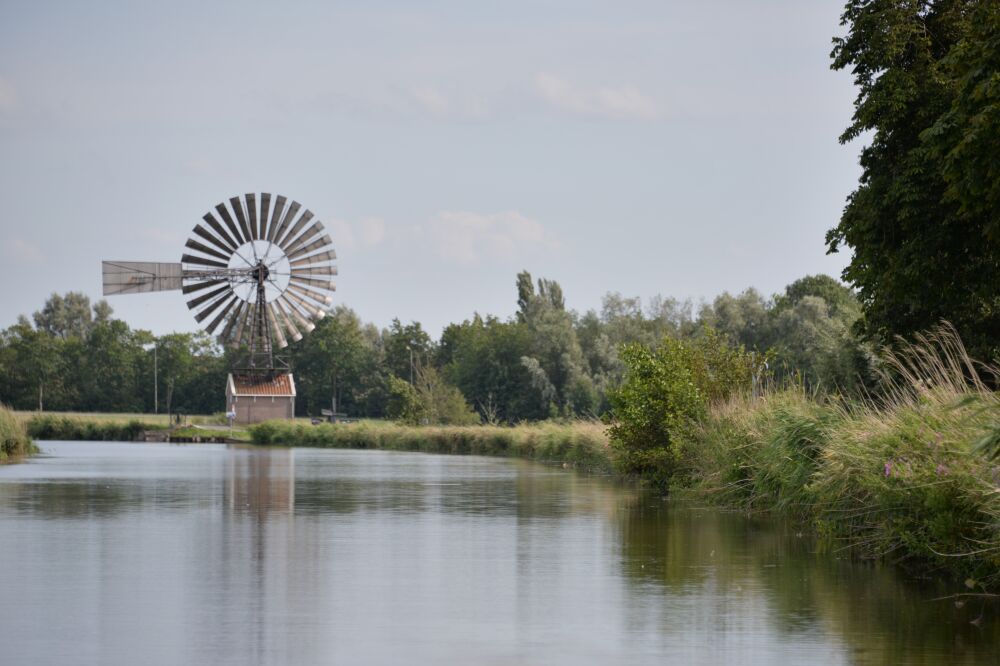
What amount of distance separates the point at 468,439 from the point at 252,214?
2737 centimetres

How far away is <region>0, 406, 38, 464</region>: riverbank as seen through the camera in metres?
46.8

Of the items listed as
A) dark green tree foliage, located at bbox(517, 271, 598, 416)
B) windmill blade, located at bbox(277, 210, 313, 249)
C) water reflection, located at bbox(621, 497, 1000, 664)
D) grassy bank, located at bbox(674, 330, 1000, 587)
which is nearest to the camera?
water reflection, located at bbox(621, 497, 1000, 664)

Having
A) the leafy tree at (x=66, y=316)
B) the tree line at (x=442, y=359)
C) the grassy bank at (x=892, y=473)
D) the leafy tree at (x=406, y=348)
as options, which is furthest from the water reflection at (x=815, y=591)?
the leafy tree at (x=66, y=316)

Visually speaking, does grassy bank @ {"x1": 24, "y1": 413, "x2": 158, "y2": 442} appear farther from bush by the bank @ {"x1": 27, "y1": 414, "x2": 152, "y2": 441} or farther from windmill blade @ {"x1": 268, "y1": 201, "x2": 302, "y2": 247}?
windmill blade @ {"x1": 268, "y1": 201, "x2": 302, "y2": 247}

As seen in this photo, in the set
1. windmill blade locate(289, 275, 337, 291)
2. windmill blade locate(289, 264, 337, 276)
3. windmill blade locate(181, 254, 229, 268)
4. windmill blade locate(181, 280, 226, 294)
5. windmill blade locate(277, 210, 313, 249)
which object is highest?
windmill blade locate(277, 210, 313, 249)

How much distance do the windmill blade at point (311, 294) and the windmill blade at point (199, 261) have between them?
4.62 metres

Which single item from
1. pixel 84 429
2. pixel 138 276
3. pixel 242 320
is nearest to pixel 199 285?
pixel 242 320

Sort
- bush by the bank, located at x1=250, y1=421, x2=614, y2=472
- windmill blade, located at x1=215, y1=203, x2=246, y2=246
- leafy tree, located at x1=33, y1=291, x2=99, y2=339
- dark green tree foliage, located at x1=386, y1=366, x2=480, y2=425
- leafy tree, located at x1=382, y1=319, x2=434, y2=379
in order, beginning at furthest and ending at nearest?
leafy tree, located at x1=33, y1=291, x2=99, y2=339 < leafy tree, located at x1=382, y1=319, x2=434, y2=379 < windmill blade, located at x1=215, y1=203, x2=246, y2=246 < dark green tree foliage, located at x1=386, y1=366, x2=480, y2=425 < bush by the bank, located at x1=250, y1=421, x2=614, y2=472

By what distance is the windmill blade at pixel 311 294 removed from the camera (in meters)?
87.1

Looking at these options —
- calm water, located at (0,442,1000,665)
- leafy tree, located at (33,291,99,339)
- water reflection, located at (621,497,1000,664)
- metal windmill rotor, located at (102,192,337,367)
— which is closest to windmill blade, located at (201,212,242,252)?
metal windmill rotor, located at (102,192,337,367)

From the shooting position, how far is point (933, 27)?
83.9 feet

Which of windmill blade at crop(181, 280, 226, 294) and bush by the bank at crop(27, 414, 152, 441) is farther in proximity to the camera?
bush by the bank at crop(27, 414, 152, 441)

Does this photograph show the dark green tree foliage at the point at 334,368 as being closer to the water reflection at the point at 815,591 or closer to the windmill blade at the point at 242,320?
the windmill blade at the point at 242,320

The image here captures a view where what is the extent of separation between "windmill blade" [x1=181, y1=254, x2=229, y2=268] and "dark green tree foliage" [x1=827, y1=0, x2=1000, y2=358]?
2536 inches
